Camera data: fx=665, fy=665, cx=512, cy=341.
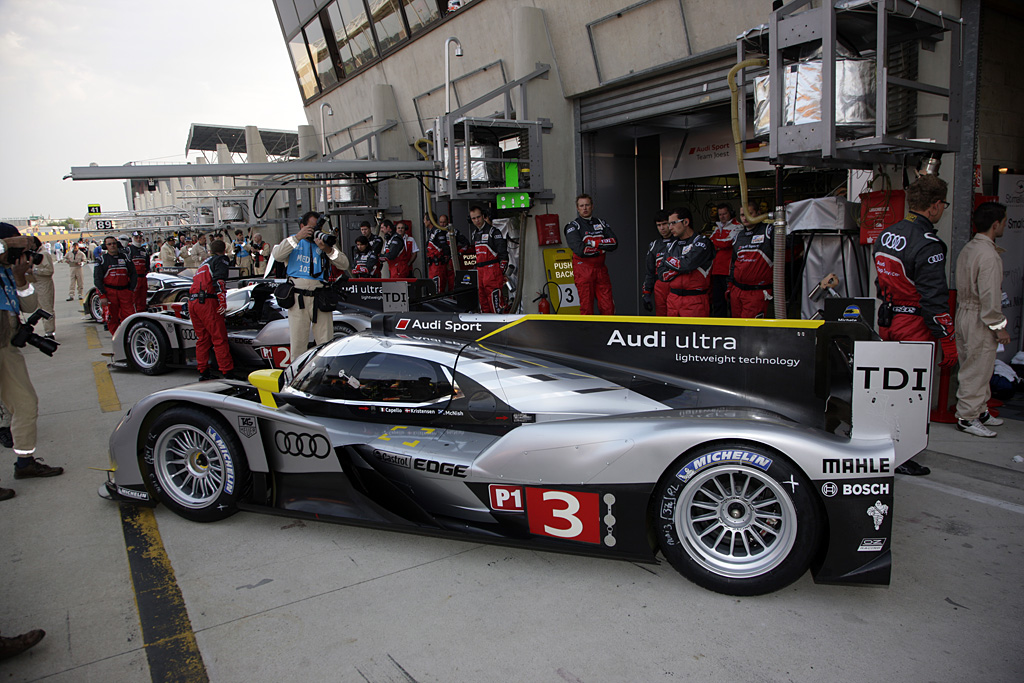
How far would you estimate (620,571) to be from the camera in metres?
3.13

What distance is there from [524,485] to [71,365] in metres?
8.85

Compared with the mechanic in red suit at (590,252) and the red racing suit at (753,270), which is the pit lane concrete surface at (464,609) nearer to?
the red racing suit at (753,270)

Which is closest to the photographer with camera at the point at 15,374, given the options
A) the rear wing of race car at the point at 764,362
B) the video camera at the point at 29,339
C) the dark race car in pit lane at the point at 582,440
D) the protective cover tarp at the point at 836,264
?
the video camera at the point at 29,339

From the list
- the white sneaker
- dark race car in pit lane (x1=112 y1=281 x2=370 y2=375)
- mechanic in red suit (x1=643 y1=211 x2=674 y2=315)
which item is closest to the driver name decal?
the white sneaker

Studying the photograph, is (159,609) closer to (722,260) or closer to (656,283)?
(656,283)

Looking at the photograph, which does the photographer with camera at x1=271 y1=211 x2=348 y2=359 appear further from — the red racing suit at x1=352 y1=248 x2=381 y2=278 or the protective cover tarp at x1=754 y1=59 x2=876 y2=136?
the red racing suit at x1=352 y1=248 x2=381 y2=278

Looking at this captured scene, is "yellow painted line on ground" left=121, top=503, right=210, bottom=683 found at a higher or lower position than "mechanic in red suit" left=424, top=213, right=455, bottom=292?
lower

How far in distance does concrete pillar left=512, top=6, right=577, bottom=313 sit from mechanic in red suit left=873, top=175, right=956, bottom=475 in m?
5.84

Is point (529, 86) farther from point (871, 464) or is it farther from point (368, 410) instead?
point (871, 464)

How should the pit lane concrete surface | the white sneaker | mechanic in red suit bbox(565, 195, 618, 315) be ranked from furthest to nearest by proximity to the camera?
mechanic in red suit bbox(565, 195, 618, 315), the white sneaker, the pit lane concrete surface

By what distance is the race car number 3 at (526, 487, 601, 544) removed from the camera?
2990 millimetres

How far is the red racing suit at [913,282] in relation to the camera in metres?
4.34

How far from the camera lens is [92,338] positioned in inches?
477

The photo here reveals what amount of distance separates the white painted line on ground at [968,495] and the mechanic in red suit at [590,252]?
4342mm
